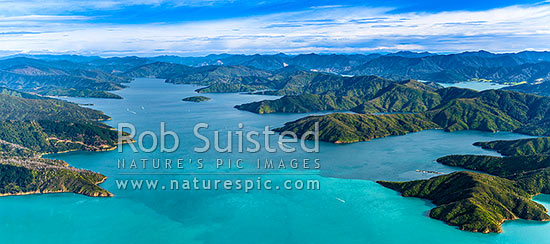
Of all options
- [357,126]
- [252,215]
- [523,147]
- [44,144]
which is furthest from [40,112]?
[523,147]

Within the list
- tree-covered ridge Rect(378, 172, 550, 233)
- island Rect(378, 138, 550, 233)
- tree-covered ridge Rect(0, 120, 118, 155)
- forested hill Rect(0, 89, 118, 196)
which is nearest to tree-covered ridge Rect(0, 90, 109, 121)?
forested hill Rect(0, 89, 118, 196)

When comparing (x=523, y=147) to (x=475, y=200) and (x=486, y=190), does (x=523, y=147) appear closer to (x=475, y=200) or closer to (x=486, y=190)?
(x=486, y=190)

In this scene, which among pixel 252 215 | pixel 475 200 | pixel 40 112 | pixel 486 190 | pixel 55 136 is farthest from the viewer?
pixel 40 112

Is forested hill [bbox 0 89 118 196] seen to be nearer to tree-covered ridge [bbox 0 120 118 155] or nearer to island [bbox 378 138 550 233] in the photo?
tree-covered ridge [bbox 0 120 118 155]

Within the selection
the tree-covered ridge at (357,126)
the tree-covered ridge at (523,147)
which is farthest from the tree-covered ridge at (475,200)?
the tree-covered ridge at (357,126)

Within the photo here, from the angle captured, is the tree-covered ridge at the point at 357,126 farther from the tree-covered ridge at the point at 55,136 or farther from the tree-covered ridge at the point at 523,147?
the tree-covered ridge at the point at 55,136

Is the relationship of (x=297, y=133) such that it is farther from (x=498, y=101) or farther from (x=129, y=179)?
(x=498, y=101)
